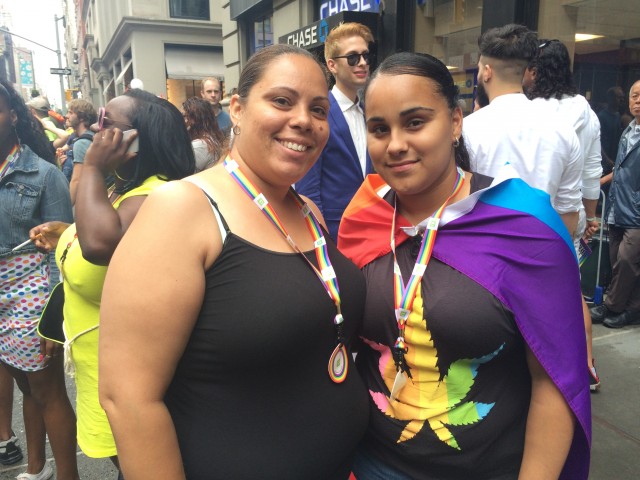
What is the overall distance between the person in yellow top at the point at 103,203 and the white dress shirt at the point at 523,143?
64.8 inches

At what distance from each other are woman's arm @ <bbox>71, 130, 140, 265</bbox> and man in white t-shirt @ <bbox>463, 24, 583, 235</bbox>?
1.87m

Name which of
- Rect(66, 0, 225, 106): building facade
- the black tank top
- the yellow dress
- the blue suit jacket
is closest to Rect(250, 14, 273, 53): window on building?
Rect(66, 0, 225, 106): building facade

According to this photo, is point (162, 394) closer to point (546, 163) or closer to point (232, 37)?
point (546, 163)

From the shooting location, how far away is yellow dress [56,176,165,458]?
2.10 m

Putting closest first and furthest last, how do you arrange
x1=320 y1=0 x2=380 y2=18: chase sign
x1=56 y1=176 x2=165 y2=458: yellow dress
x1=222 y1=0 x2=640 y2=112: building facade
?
1. x1=56 y1=176 x2=165 y2=458: yellow dress
2. x1=222 y1=0 x2=640 y2=112: building facade
3. x1=320 y1=0 x2=380 y2=18: chase sign

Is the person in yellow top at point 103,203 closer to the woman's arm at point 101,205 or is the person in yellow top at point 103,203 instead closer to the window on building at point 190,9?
the woman's arm at point 101,205

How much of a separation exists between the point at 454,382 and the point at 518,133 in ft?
6.15

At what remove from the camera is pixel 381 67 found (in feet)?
5.40

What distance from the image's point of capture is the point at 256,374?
1.33m

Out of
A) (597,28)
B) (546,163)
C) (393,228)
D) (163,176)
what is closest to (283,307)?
(393,228)

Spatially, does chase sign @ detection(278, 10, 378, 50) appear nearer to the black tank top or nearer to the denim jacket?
the denim jacket

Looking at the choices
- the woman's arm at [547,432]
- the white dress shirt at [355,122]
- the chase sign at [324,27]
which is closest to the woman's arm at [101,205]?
the woman's arm at [547,432]

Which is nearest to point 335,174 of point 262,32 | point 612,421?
point 612,421

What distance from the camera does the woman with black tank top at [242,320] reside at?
1248 millimetres
